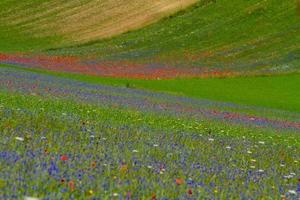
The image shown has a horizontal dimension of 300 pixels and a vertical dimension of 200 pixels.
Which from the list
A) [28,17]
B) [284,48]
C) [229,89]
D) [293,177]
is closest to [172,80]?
[229,89]

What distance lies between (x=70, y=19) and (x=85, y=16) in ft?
8.45

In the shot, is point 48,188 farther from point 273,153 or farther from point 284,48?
point 284,48

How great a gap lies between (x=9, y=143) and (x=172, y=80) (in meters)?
44.2

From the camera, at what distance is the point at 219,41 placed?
84250mm

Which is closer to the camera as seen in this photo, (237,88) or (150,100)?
(150,100)

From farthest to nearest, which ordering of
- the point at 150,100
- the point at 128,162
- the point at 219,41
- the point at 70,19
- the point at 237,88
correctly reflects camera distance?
the point at 70,19
the point at 219,41
the point at 237,88
the point at 150,100
the point at 128,162

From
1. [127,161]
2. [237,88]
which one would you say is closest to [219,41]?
[237,88]

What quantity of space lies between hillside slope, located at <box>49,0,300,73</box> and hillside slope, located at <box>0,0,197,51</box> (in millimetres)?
3838

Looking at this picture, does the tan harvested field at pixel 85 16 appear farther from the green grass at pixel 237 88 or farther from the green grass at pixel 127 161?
the green grass at pixel 127 161

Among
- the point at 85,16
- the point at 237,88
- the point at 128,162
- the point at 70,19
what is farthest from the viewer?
the point at 70,19

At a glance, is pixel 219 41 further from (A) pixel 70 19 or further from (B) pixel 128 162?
(B) pixel 128 162

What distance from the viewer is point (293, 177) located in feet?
38.1

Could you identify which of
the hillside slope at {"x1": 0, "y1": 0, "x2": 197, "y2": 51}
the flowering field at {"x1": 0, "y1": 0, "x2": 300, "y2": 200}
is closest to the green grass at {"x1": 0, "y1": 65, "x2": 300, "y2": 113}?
the flowering field at {"x1": 0, "y1": 0, "x2": 300, "y2": 200}

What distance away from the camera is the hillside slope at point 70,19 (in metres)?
93.9
